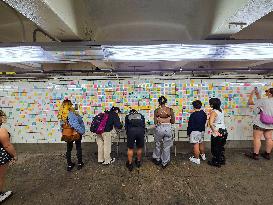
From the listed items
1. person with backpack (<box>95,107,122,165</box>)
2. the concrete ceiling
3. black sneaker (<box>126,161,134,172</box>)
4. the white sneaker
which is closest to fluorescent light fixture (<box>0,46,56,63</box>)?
→ the concrete ceiling

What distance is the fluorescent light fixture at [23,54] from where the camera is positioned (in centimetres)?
258

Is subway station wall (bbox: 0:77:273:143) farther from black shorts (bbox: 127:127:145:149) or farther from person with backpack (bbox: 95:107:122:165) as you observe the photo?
black shorts (bbox: 127:127:145:149)

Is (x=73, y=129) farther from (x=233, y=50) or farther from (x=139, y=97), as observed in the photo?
(x=233, y=50)

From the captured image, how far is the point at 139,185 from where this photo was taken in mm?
3988

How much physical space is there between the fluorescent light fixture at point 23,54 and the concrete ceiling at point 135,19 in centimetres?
28

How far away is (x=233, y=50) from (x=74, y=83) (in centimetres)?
446

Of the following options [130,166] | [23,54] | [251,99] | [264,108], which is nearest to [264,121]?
[264,108]

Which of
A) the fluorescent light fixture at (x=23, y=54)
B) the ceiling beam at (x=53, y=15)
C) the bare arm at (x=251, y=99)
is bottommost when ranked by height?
the bare arm at (x=251, y=99)

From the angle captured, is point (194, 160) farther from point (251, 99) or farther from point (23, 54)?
point (23, 54)

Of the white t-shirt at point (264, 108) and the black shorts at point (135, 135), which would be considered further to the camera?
the white t-shirt at point (264, 108)

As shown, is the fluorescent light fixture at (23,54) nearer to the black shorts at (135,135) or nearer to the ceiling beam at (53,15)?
the ceiling beam at (53,15)

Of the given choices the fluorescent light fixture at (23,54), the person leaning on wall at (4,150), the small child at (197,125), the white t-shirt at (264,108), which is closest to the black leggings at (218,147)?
the small child at (197,125)

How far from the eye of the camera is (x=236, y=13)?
194 centimetres

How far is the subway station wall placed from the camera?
580cm
